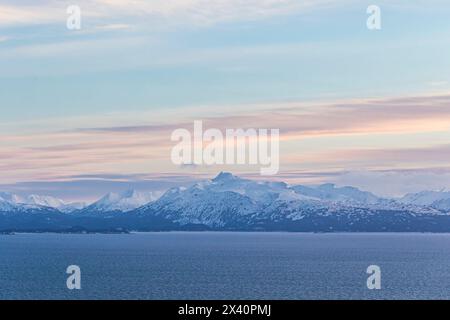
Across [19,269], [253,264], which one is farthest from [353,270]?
[19,269]

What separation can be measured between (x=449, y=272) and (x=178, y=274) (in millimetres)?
51443

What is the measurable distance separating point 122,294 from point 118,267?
6306 centimetres
